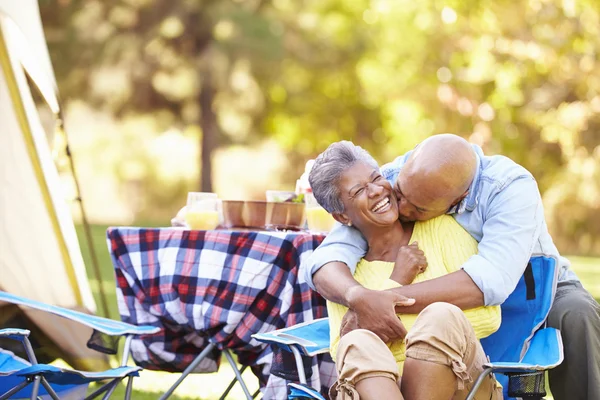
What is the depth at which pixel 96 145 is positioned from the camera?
18438 millimetres

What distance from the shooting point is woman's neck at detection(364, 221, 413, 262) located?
2.44 m

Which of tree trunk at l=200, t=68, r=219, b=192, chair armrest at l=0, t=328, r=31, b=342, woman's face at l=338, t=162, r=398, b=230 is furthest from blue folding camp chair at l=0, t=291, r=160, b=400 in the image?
tree trunk at l=200, t=68, r=219, b=192

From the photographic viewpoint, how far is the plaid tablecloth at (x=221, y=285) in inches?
114

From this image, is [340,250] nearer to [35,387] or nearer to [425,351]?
[425,351]

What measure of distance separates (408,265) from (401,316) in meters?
0.14

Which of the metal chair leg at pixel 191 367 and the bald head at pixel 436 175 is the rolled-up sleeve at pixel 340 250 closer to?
the bald head at pixel 436 175

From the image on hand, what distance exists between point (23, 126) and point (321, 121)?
51.9 feet

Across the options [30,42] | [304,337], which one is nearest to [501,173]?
[304,337]

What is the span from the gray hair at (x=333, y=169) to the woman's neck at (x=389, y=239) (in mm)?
122

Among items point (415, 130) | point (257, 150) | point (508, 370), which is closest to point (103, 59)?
point (257, 150)

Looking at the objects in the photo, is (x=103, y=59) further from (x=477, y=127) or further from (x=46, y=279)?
(x=46, y=279)

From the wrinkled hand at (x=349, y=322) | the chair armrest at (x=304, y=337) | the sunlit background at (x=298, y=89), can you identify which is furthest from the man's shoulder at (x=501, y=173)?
the sunlit background at (x=298, y=89)

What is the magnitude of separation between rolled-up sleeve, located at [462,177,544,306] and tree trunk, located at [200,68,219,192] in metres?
15.0

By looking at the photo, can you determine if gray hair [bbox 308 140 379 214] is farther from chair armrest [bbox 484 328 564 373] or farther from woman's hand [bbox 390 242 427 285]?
chair armrest [bbox 484 328 564 373]
